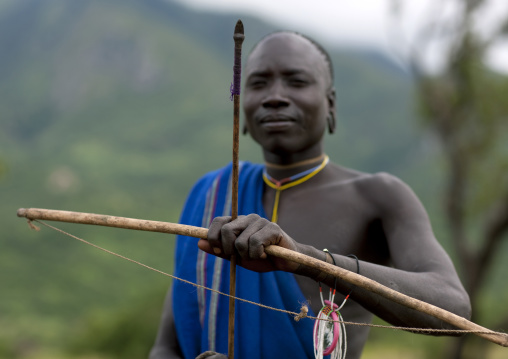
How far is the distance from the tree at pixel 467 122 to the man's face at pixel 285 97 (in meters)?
10.2

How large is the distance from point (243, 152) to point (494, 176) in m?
40.8

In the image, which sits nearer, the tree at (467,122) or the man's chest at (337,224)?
the man's chest at (337,224)

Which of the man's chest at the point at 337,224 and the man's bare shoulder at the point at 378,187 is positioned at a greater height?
the man's bare shoulder at the point at 378,187

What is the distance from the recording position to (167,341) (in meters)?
3.04

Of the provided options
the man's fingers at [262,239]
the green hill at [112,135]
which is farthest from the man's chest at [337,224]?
the green hill at [112,135]

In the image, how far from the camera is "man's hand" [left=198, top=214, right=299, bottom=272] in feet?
6.82

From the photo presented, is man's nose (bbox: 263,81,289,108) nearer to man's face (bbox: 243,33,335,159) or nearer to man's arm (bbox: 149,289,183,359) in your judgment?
man's face (bbox: 243,33,335,159)

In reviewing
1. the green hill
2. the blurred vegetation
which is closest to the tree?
the blurred vegetation

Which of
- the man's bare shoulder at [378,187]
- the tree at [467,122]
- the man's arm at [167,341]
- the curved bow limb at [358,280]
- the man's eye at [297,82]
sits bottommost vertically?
the man's arm at [167,341]

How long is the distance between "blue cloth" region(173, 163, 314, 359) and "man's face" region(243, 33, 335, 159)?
0.32m

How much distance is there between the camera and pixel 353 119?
67750 mm

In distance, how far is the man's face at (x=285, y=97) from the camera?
9.46 feet

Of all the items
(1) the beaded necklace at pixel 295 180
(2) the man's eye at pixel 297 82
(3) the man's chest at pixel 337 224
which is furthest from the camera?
(1) the beaded necklace at pixel 295 180

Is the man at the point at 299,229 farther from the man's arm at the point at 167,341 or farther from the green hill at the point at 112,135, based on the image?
the green hill at the point at 112,135
